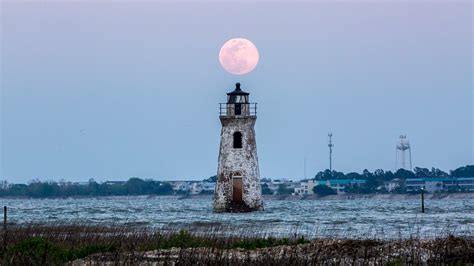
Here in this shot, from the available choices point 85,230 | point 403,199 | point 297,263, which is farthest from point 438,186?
point 297,263

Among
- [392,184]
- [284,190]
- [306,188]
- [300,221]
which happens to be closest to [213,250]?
[300,221]

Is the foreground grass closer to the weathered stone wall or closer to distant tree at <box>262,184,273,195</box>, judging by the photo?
the weathered stone wall

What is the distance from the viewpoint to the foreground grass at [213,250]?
2203cm

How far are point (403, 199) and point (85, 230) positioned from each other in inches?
4968

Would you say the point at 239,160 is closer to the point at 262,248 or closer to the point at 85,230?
the point at 85,230

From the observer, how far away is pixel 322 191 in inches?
6757

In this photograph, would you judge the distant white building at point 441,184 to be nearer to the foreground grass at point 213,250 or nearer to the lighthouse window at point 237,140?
the lighthouse window at point 237,140

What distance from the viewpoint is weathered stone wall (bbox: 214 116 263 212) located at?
57.5m

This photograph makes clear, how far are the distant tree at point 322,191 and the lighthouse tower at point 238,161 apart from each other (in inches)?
4452

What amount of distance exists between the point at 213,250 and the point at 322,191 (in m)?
149

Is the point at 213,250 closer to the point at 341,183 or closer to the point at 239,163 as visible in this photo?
the point at 239,163

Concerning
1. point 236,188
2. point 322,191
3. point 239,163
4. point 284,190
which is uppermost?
point 284,190

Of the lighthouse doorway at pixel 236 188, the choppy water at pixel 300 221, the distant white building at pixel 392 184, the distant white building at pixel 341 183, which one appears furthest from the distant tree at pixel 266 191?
the lighthouse doorway at pixel 236 188

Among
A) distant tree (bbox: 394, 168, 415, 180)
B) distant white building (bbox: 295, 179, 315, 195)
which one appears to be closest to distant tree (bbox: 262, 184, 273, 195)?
distant white building (bbox: 295, 179, 315, 195)
